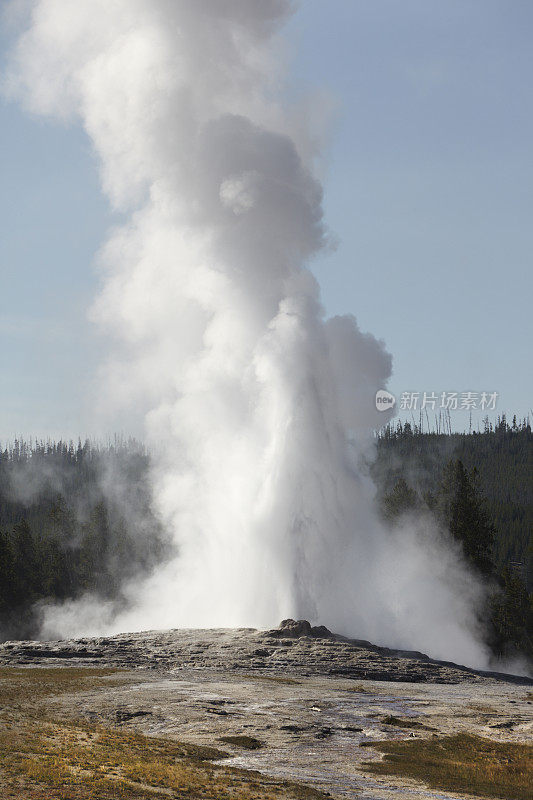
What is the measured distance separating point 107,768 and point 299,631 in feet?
85.6

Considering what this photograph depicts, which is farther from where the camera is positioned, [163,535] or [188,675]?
[163,535]

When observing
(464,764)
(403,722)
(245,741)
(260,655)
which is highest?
(260,655)

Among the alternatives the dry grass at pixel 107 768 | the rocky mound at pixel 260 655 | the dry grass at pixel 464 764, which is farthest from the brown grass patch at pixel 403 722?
the rocky mound at pixel 260 655

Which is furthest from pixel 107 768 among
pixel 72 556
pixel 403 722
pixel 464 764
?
pixel 72 556

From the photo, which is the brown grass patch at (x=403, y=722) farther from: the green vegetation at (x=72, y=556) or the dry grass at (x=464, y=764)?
the green vegetation at (x=72, y=556)

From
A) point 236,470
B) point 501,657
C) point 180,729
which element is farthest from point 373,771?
point 501,657

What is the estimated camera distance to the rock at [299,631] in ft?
154

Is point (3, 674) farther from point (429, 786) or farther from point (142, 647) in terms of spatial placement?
point (429, 786)

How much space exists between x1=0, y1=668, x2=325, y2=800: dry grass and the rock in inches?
779

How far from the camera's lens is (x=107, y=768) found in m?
22.0

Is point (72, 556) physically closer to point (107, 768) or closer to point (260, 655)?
point (260, 655)

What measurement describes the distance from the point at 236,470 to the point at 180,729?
121 ft

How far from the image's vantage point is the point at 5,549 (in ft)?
290

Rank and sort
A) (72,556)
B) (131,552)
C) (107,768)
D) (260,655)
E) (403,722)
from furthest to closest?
(72,556) < (131,552) < (260,655) < (403,722) < (107,768)
